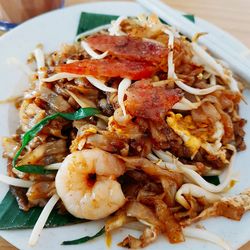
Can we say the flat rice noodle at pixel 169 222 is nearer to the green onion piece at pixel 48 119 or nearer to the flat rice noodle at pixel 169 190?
the flat rice noodle at pixel 169 190

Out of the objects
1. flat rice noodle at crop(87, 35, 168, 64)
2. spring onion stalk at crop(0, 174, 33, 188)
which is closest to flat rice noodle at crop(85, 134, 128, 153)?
spring onion stalk at crop(0, 174, 33, 188)

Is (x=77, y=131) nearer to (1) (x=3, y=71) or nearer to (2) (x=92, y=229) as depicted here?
(2) (x=92, y=229)

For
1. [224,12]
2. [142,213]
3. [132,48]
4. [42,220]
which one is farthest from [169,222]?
[224,12]

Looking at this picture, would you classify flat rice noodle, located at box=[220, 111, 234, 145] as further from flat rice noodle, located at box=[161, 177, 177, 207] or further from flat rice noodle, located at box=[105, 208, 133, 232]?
flat rice noodle, located at box=[105, 208, 133, 232]

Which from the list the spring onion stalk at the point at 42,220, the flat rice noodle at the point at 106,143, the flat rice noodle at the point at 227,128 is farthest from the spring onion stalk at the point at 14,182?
the flat rice noodle at the point at 227,128

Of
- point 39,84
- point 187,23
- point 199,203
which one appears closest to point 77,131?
point 39,84

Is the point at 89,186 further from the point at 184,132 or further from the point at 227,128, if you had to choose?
the point at 227,128
